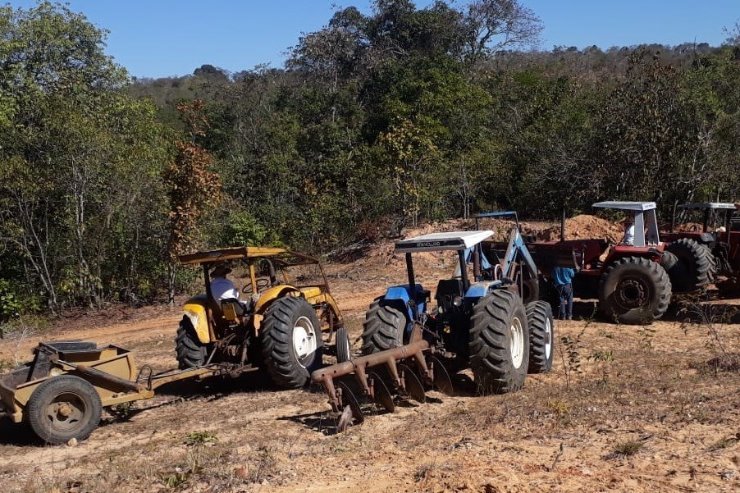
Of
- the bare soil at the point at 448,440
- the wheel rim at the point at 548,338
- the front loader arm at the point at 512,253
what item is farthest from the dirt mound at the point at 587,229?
the wheel rim at the point at 548,338

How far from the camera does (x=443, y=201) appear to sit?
22.6 meters

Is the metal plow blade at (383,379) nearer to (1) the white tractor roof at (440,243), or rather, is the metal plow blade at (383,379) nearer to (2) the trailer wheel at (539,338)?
(1) the white tractor roof at (440,243)

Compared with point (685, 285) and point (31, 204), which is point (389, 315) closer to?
point (685, 285)

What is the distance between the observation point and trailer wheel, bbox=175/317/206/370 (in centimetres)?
902

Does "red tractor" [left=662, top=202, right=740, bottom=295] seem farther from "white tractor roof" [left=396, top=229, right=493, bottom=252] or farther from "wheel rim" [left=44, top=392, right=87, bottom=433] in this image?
"wheel rim" [left=44, top=392, right=87, bottom=433]

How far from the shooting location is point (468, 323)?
820 centimetres

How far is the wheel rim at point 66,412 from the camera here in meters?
7.47

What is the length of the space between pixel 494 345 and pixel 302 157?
19.9m

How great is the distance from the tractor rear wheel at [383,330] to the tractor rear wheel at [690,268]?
6648mm

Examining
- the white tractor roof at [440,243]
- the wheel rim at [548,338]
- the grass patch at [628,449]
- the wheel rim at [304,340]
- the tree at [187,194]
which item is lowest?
the grass patch at [628,449]

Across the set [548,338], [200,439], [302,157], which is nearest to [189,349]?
[200,439]

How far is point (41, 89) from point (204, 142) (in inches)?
513

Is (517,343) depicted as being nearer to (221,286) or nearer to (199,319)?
(221,286)

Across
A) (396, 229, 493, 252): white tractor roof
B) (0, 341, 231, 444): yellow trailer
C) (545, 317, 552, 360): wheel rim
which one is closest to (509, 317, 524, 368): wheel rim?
(545, 317, 552, 360): wheel rim
